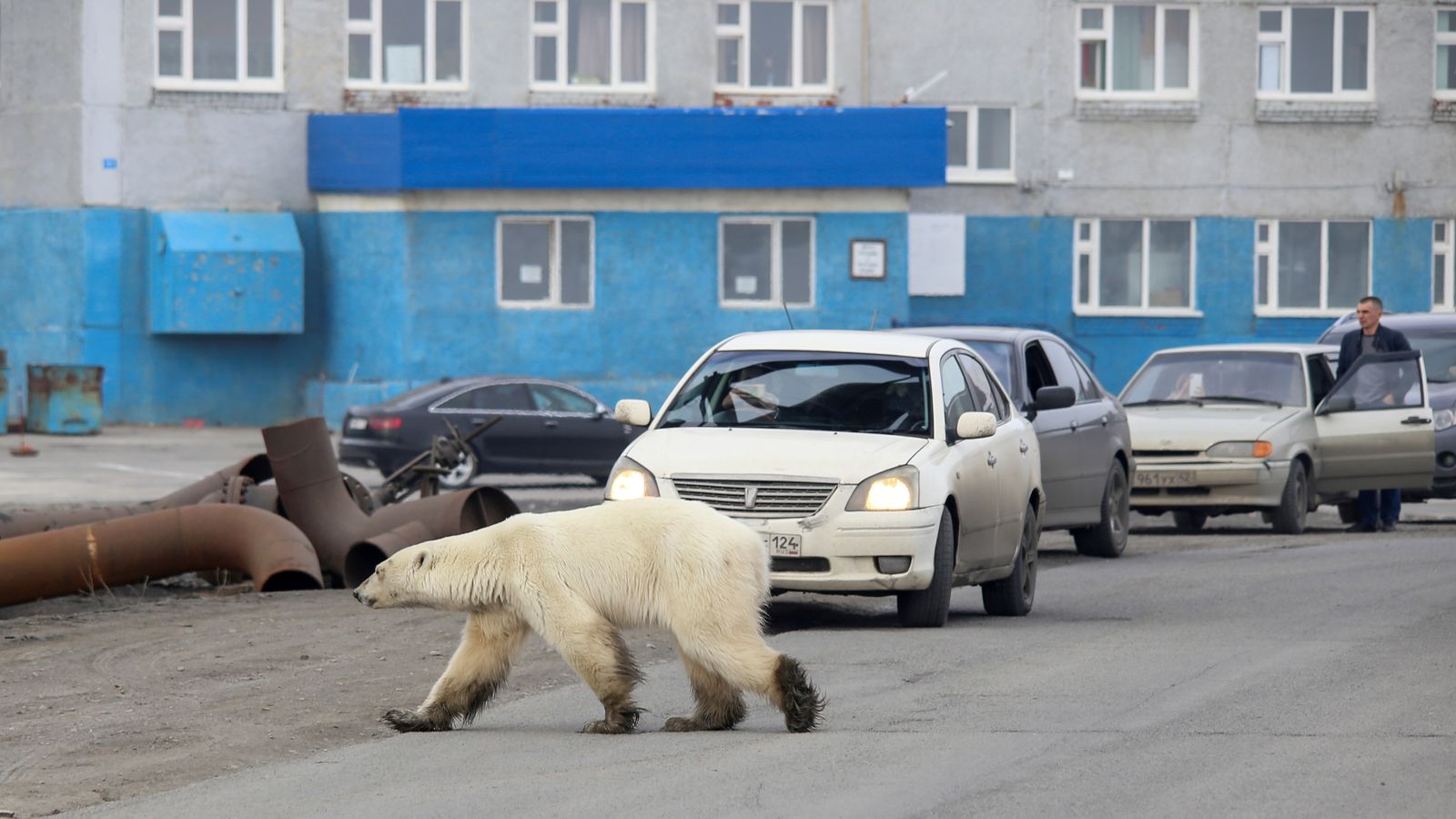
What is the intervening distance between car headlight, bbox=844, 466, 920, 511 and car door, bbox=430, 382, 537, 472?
44.6 feet

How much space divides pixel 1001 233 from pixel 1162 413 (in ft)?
59.5

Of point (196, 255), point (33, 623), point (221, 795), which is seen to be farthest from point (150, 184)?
point (221, 795)

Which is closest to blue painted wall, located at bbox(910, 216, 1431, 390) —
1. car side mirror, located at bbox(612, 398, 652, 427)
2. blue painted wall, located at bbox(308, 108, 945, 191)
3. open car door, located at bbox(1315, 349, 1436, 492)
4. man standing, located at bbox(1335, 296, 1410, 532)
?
blue painted wall, located at bbox(308, 108, 945, 191)

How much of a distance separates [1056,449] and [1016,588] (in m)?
3.42

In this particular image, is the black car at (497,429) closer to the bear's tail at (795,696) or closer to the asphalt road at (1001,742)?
the asphalt road at (1001,742)

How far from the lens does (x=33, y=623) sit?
12.6 meters

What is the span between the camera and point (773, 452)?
11453 millimetres

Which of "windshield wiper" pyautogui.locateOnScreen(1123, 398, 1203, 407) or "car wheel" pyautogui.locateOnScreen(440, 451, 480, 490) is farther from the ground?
"windshield wiper" pyautogui.locateOnScreen(1123, 398, 1203, 407)

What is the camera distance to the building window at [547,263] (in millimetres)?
34375

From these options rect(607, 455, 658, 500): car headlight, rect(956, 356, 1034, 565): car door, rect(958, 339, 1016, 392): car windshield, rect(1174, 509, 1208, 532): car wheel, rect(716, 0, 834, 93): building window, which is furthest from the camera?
rect(716, 0, 834, 93): building window

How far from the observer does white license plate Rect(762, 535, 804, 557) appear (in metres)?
11.2

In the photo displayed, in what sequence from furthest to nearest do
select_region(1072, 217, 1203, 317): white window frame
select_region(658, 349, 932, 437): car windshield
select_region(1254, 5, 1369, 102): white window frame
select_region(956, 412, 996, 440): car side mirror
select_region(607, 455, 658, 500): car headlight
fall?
select_region(1254, 5, 1369, 102): white window frame → select_region(1072, 217, 1203, 317): white window frame → select_region(658, 349, 932, 437): car windshield → select_region(956, 412, 996, 440): car side mirror → select_region(607, 455, 658, 500): car headlight

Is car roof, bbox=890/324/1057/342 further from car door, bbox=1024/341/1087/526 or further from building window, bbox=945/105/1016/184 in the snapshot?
building window, bbox=945/105/1016/184

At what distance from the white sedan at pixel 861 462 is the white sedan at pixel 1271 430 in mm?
5713
